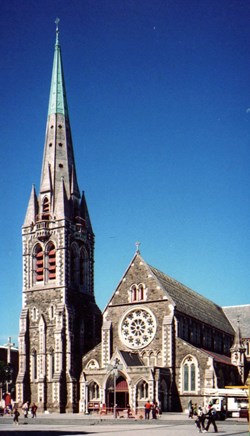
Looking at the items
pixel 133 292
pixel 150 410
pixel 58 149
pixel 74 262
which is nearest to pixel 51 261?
pixel 74 262

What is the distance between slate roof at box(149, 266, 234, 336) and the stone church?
0.22 metres

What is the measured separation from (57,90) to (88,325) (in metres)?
29.5

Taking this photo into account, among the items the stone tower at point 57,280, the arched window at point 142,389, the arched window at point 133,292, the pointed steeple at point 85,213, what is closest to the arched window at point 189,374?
the arched window at point 142,389

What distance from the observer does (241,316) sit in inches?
3369

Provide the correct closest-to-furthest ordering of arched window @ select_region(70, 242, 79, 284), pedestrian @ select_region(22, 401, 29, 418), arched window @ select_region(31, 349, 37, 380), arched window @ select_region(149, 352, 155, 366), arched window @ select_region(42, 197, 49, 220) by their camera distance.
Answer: pedestrian @ select_region(22, 401, 29, 418) < arched window @ select_region(149, 352, 155, 366) < arched window @ select_region(31, 349, 37, 380) < arched window @ select_region(70, 242, 79, 284) < arched window @ select_region(42, 197, 49, 220)

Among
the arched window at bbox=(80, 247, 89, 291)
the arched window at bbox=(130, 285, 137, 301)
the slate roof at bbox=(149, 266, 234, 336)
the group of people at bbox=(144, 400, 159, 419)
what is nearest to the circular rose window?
the arched window at bbox=(130, 285, 137, 301)

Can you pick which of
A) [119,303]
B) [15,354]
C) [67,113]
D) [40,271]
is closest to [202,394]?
[119,303]

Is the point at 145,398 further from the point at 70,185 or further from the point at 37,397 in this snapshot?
the point at 70,185

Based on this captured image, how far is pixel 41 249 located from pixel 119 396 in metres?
20.4

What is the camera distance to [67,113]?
79438mm

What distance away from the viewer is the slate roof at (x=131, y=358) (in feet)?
198

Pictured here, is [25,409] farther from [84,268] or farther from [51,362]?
[84,268]

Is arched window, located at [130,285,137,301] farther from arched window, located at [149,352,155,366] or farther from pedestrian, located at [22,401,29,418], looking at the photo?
pedestrian, located at [22,401,29,418]

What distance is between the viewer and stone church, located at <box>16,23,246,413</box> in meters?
60.1
